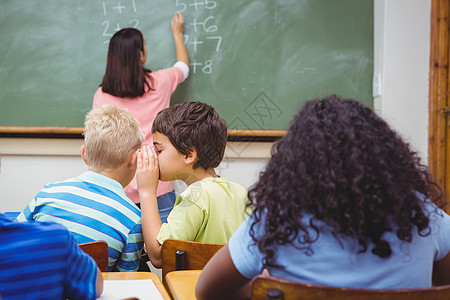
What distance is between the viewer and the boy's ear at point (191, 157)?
1470 millimetres

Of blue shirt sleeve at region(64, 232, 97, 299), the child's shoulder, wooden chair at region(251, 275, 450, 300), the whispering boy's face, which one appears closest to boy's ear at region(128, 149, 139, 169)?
the whispering boy's face

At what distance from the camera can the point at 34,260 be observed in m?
0.65

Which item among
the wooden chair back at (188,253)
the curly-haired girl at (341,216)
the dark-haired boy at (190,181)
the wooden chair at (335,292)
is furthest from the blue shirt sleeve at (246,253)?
the dark-haired boy at (190,181)

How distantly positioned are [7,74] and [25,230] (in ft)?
7.45

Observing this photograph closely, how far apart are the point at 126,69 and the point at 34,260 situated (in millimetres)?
1704

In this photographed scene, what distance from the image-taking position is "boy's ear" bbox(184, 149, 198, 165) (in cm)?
147

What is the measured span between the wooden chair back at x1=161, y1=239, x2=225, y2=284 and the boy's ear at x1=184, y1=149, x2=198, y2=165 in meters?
0.48

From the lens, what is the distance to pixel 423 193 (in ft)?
2.51

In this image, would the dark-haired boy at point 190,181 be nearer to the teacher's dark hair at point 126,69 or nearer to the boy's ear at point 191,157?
the boy's ear at point 191,157

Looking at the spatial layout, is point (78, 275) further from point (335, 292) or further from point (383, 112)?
point (383, 112)

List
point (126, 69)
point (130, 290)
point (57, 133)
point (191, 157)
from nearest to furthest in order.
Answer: point (130, 290) → point (191, 157) → point (126, 69) → point (57, 133)

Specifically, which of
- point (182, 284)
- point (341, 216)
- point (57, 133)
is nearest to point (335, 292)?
point (341, 216)

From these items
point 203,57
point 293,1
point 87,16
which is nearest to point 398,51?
point 293,1

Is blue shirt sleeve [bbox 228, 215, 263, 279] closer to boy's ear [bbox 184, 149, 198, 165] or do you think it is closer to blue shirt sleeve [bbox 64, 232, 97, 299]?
blue shirt sleeve [bbox 64, 232, 97, 299]
